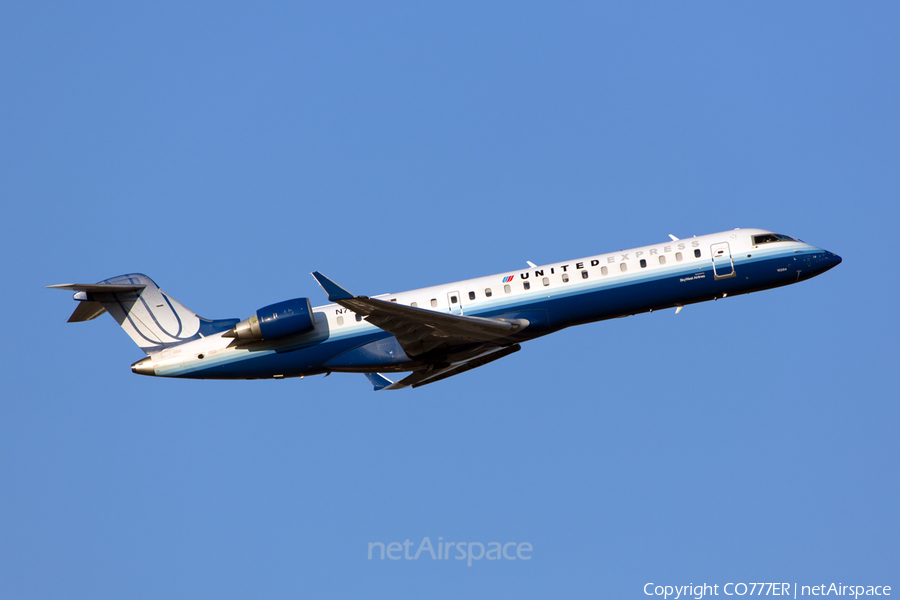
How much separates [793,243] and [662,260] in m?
4.39

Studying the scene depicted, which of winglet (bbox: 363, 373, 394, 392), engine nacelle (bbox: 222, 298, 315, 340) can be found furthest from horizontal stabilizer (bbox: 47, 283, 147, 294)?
winglet (bbox: 363, 373, 394, 392)

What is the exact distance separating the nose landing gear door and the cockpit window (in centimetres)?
100

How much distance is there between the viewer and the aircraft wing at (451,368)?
28.2 m

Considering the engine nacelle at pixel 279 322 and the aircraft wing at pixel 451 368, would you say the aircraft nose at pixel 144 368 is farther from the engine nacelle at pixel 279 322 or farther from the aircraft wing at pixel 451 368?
the aircraft wing at pixel 451 368

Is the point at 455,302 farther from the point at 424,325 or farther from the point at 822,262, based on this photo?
the point at 822,262

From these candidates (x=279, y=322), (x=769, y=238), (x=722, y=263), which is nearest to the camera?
(x=279, y=322)

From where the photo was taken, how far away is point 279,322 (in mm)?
26500

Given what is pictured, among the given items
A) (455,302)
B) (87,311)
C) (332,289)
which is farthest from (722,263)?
(87,311)

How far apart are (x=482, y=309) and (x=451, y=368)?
10.2ft

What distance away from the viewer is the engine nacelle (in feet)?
87.0

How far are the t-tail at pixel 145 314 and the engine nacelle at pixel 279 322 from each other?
2.19 meters

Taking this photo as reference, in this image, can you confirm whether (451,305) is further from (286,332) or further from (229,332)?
(229,332)

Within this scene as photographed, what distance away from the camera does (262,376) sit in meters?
27.8

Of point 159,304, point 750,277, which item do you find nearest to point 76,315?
point 159,304
